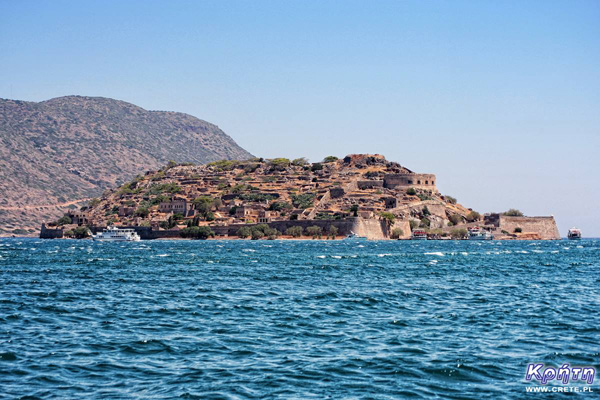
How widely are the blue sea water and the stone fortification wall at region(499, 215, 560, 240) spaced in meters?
103

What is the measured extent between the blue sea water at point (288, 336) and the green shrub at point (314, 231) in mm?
85419

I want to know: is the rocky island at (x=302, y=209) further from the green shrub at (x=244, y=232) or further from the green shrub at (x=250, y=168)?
the green shrub at (x=250, y=168)

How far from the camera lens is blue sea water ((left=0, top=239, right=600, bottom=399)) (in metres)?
18.0

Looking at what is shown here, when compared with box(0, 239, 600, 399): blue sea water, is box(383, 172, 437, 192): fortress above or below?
above

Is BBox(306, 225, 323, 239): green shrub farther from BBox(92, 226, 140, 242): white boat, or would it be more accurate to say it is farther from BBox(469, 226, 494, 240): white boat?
BBox(92, 226, 140, 242): white boat

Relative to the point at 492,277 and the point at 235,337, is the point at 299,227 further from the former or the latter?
the point at 235,337

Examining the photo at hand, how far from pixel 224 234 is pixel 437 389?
117 metres

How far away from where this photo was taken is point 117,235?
433ft

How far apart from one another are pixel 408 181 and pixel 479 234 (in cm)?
2770

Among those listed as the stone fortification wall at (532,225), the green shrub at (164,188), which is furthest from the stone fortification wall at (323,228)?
the green shrub at (164,188)

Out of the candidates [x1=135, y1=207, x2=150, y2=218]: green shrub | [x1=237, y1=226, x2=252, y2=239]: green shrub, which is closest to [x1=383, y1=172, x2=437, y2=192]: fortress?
[x1=237, y1=226, x2=252, y2=239]: green shrub

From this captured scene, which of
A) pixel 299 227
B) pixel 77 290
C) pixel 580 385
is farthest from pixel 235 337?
pixel 299 227

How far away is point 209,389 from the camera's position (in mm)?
17578

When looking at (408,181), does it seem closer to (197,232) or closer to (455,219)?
(455,219)
